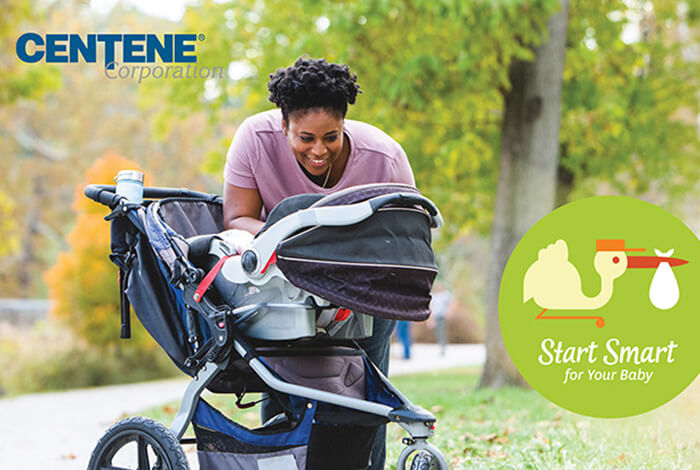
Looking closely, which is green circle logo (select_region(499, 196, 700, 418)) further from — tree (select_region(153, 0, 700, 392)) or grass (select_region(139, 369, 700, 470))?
tree (select_region(153, 0, 700, 392))

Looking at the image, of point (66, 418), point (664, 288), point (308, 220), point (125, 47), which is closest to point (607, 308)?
point (664, 288)

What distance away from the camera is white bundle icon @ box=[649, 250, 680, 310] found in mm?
5422

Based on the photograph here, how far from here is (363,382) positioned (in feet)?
11.0

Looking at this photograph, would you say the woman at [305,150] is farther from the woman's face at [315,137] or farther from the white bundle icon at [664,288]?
the white bundle icon at [664,288]

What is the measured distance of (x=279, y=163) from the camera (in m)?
3.47

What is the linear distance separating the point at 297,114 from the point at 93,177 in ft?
36.4

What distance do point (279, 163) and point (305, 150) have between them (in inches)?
7.2

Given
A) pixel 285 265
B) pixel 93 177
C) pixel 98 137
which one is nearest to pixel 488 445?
pixel 285 265

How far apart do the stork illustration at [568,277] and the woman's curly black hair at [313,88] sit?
3.06 m

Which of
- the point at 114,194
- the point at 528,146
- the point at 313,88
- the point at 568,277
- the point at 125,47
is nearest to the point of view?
the point at 313,88

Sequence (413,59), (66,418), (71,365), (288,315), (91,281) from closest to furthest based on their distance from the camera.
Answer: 1. (288,315)
2. (413,59)
3. (66,418)
4. (91,281)
5. (71,365)

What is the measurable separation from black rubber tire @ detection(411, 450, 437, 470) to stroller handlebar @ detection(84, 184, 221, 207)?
1.50 metres

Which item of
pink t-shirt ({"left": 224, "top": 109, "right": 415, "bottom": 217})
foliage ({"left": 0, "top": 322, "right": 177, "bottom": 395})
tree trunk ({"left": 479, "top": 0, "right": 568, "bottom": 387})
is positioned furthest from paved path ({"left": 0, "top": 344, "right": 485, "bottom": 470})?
tree trunk ({"left": 479, "top": 0, "right": 568, "bottom": 387})

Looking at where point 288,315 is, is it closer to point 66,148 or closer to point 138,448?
point 138,448
